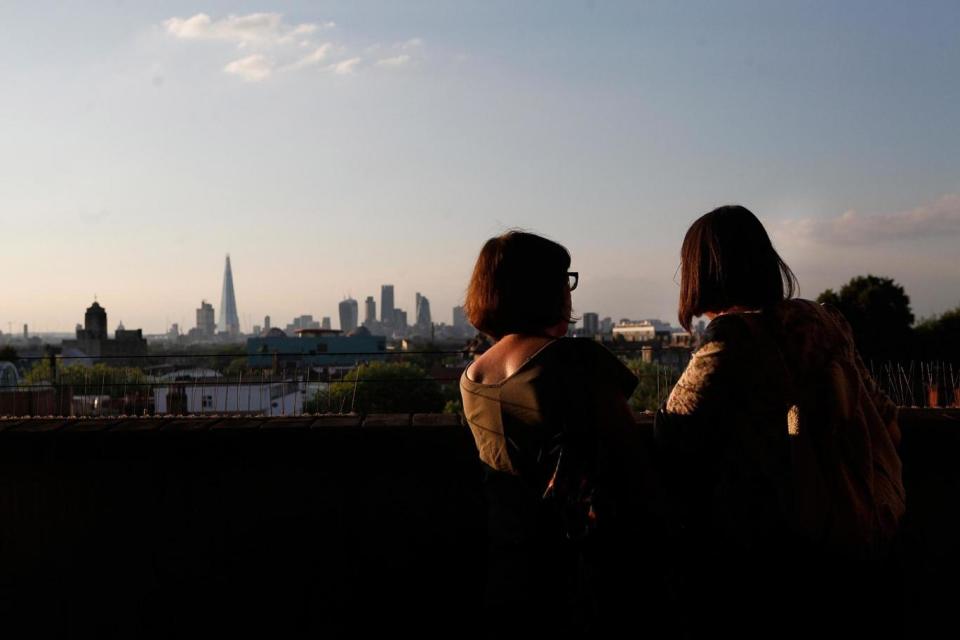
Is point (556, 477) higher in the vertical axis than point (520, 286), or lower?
lower

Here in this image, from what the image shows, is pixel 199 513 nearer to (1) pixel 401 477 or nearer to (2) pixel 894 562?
(1) pixel 401 477

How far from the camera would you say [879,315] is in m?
35.8

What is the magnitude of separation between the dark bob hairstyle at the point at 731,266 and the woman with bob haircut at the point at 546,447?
0.28 metres

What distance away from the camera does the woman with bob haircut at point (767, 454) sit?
1.83 m

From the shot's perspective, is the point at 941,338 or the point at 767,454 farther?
the point at 941,338

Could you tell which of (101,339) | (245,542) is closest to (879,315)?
(245,542)

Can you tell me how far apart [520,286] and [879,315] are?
37.8 metres

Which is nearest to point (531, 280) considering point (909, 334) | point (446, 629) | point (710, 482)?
point (710, 482)

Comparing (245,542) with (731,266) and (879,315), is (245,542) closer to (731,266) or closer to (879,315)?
(731,266)

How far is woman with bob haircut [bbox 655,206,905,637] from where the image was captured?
6.02 ft

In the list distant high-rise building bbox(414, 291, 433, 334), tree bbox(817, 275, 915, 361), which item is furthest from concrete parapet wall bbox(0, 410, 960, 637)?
distant high-rise building bbox(414, 291, 433, 334)

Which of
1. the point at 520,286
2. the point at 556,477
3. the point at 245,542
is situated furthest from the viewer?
the point at 245,542

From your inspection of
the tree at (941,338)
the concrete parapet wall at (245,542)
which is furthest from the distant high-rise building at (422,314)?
the concrete parapet wall at (245,542)

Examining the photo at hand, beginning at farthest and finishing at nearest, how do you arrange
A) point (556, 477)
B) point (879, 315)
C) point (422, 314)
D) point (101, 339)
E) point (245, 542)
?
1. point (422, 314)
2. point (101, 339)
3. point (879, 315)
4. point (245, 542)
5. point (556, 477)
